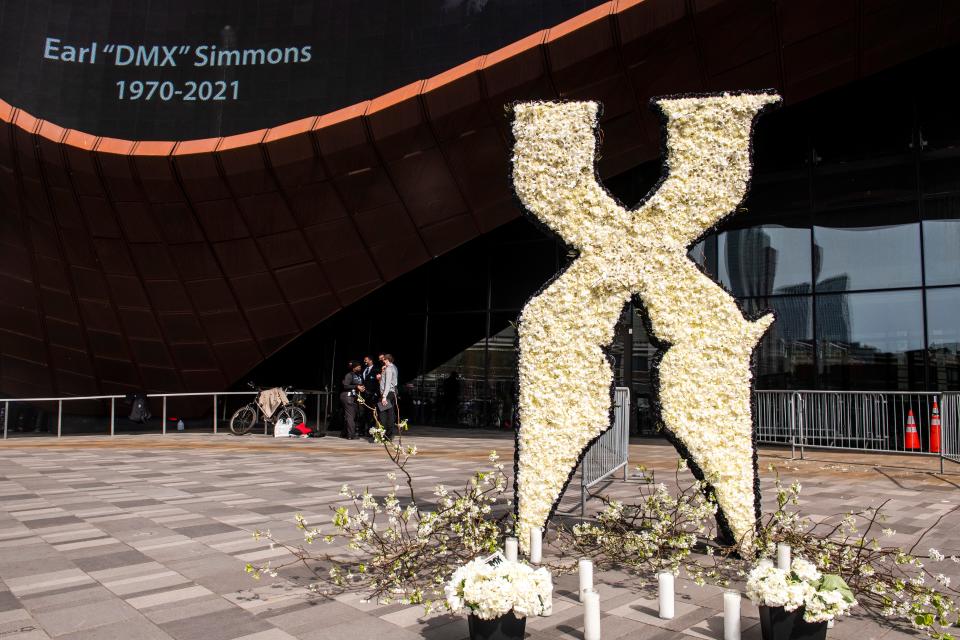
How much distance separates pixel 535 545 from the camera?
532cm

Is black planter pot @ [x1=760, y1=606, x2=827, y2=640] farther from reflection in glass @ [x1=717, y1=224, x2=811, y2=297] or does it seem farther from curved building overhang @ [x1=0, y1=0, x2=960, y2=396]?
reflection in glass @ [x1=717, y1=224, x2=811, y2=297]

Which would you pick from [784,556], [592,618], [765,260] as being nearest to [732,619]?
[592,618]

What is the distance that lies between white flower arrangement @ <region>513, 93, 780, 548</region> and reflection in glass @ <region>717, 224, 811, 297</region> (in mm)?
12343

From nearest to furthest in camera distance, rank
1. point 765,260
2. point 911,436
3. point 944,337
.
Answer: point 911,436 < point 944,337 < point 765,260

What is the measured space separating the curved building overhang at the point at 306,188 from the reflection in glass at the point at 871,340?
526 centimetres

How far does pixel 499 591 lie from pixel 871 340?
51.2 ft

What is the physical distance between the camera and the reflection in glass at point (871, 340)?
15.7 meters

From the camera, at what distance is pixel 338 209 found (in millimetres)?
16438

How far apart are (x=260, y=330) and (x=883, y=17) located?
1570cm

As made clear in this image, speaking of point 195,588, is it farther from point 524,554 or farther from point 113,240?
point 113,240

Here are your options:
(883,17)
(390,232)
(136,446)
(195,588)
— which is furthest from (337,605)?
(883,17)

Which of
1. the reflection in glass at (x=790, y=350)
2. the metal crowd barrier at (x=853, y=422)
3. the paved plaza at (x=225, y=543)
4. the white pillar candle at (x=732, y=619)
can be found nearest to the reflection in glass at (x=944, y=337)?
the metal crowd barrier at (x=853, y=422)

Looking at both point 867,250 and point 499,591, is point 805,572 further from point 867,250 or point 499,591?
point 867,250

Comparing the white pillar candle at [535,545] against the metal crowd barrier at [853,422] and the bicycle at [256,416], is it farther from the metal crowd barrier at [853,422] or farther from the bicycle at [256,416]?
the bicycle at [256,416]
